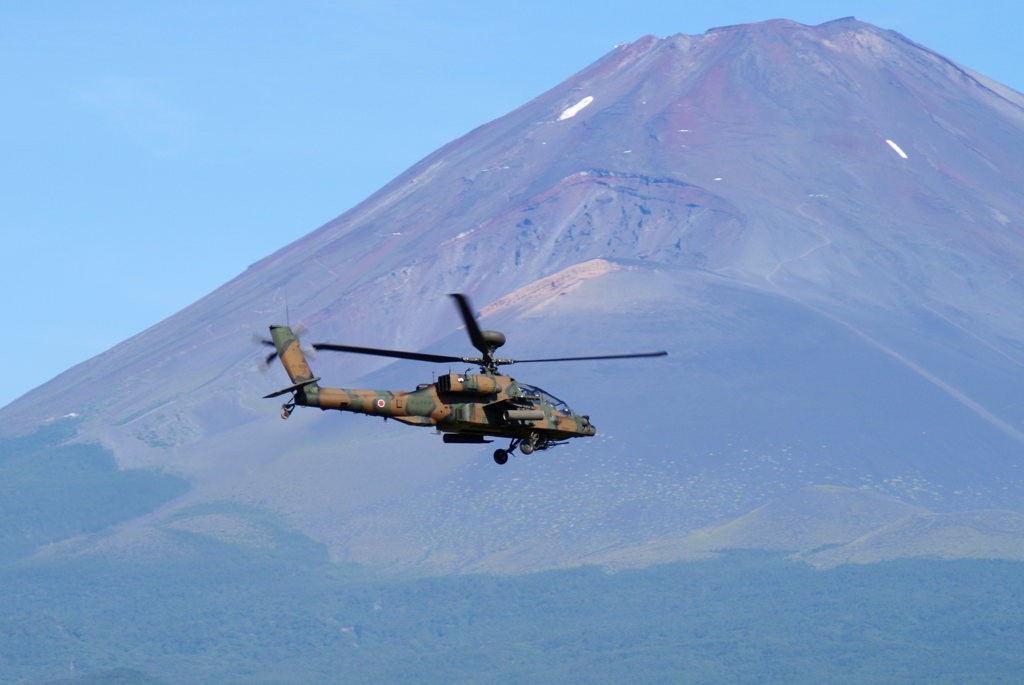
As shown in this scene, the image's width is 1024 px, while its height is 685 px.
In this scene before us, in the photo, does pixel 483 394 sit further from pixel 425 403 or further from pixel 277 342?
pixel 277 342

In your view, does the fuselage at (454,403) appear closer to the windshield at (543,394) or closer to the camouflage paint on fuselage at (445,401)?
the camouflage paint on fuselage at (445,401)

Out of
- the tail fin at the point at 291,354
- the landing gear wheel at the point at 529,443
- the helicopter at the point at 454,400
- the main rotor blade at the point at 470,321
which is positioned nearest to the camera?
the main rotor blade at the point at 470,321

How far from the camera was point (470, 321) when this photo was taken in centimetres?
4856

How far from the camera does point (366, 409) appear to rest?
178 feet

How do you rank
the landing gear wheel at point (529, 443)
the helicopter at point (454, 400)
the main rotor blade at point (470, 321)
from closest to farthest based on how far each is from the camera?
the main rotor blade at point (470, 321)
the helicopter at point (454, 400)
the landing gear wheel at point (529, 443)

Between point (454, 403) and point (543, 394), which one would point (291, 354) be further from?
point (543, 394)

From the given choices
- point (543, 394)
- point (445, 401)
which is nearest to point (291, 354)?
point (445, 401)

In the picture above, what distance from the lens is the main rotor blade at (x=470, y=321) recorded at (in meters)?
44.6

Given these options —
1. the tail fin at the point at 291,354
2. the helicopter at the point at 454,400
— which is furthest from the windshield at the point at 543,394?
the tail fin at the point at 291,354

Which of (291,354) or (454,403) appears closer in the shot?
(454,403)

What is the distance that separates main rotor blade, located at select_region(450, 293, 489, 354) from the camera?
44.6 m

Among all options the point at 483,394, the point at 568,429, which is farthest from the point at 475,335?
the point at 568,429

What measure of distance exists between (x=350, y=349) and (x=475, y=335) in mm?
5337

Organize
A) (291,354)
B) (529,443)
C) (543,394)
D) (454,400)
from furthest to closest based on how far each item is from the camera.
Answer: (543,394)
(529,443)
(291,354)
(454,400)
